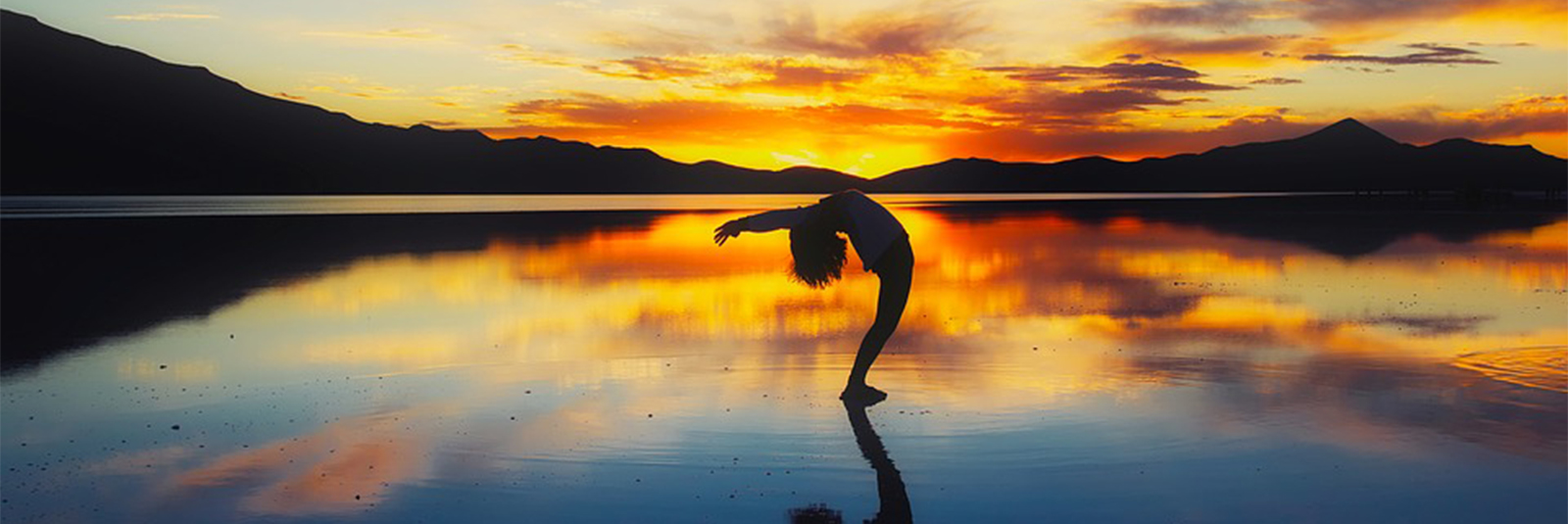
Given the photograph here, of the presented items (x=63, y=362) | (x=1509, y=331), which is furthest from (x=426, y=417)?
(x=1509, y=331)

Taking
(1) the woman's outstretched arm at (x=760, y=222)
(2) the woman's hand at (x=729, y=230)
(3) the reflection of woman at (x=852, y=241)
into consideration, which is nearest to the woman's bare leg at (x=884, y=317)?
(3) the reflection of woman at (x=852, y=241)

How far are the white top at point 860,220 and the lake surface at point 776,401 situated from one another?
1349 millimetres

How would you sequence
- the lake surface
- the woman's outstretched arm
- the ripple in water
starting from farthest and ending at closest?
1. the ripple in water
2. the woman's outstretched arm
3. the lake surface

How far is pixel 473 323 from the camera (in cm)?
1552

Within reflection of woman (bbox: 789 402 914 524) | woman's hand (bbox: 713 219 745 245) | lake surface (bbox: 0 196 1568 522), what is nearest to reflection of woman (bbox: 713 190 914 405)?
woman's hand (bbox: 713 219 745 245)

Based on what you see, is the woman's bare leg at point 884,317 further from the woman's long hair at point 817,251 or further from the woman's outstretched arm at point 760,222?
the woman's outstretched arm at point 760,222

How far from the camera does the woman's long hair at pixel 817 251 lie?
10.2 m

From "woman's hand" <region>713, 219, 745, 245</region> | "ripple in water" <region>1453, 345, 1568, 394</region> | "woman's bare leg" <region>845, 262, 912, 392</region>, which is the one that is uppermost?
"woman's hand" <region>713, 219, 745, 245</region>

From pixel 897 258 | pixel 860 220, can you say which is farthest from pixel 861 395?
pixel 860 220

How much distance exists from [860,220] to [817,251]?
0.47 meters

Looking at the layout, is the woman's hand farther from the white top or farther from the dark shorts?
the dark shorts

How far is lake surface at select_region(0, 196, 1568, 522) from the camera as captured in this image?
6988mm

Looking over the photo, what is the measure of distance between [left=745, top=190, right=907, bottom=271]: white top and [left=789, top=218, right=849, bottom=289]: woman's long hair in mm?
116

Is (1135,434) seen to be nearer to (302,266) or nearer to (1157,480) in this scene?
(1157,480)
